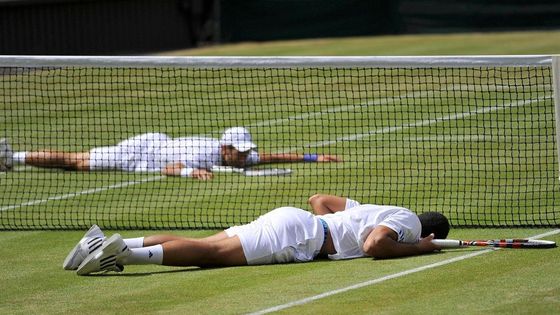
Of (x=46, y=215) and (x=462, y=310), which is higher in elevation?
(x=46, y=215)

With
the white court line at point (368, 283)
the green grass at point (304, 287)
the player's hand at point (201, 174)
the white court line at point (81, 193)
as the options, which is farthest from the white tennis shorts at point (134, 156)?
the white court line at point (368, 283)

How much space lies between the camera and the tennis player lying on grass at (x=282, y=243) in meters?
10.4

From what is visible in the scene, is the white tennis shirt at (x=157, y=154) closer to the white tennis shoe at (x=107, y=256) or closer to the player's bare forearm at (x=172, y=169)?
the player's bare forearm at (x=172, y=169)

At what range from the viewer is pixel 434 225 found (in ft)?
35.6

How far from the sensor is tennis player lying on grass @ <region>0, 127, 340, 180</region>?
53.2ft

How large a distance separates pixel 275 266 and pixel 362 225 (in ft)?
2.92

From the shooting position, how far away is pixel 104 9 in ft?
104

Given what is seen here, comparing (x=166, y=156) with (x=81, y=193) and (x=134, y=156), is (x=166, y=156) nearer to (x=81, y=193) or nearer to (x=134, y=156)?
(x=134, y=156)

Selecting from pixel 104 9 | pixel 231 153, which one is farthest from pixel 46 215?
pixel 104 9

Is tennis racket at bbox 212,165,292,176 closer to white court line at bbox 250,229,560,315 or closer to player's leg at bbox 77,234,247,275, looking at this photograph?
player's leg at bbox 77,234,247,275

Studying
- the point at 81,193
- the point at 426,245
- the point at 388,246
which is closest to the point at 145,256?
the point at 388,246

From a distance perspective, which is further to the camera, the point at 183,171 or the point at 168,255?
the point at 183,171

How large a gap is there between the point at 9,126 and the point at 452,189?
31.0ft

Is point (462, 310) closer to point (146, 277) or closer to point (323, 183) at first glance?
point (146, 277)
